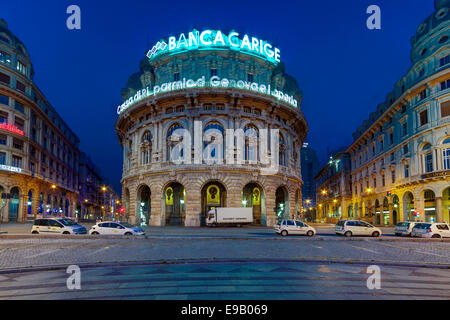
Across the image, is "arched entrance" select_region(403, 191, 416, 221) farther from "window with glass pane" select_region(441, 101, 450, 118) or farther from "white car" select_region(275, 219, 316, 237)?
"white car" select_region(275, 219, 316, 237)

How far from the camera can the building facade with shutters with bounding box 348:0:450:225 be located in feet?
130

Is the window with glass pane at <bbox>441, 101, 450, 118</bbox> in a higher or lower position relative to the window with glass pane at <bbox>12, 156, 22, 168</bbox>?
higher

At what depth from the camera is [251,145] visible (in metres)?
44.3

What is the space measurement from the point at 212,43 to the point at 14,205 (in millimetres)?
39380

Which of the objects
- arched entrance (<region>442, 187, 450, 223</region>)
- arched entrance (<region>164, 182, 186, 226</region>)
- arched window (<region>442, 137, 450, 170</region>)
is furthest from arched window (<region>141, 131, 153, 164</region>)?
arched entrance (<region>442, 187, 450, 223</region>)

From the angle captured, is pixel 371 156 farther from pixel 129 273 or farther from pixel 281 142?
pixel 129 273

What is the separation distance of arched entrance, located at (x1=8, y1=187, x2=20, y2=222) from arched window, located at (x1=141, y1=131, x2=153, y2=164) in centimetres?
2198

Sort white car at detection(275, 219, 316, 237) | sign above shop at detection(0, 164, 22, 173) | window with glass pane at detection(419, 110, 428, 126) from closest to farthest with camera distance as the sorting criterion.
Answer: white car at detection(275, 219, 316, 237)
window with glass pane at detection(419, 110, 428, 126)
sign above shop at detection(0, 164, 22, 173)

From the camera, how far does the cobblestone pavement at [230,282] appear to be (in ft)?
25.8

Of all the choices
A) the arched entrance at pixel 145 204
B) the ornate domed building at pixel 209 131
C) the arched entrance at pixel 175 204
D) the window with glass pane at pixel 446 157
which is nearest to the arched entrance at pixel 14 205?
the ornate domed building at pixel 209 131

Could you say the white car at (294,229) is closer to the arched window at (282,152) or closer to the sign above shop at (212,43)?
the arched window at (282,152)

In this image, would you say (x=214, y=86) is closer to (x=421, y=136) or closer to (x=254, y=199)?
(x=254, y=199)
